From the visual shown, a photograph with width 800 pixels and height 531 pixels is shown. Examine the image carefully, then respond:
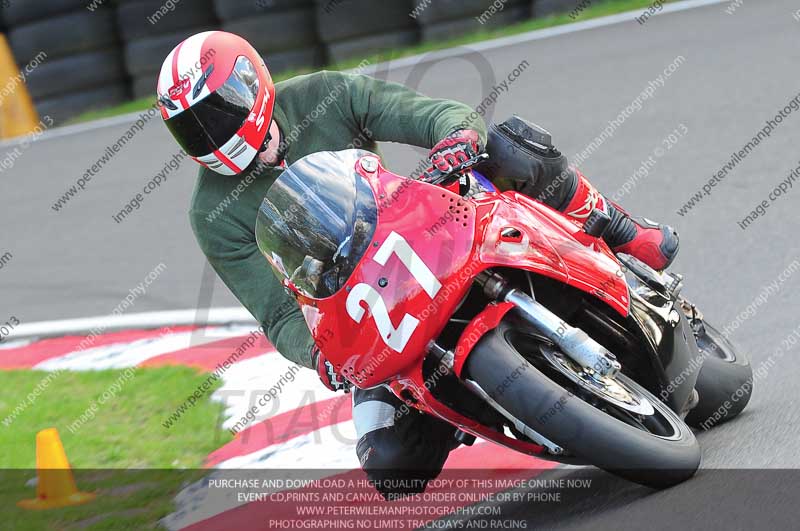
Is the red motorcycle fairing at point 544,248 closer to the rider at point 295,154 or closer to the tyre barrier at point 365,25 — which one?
the rider at point 295,154

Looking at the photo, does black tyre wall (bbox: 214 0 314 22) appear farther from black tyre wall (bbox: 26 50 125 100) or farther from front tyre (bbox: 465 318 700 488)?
front tyre (bbox: 465 318 700 488)

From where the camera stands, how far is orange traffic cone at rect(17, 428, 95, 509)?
470cm

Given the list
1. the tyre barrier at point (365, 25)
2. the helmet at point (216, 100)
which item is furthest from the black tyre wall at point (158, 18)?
the helmet at point (216, 100)

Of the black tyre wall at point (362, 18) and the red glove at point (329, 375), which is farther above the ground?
the red glove at point (329, 375)

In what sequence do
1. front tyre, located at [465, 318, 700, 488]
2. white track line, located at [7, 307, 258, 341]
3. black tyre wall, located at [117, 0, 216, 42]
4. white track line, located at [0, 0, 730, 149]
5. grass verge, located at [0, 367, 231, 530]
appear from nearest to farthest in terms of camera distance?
front tyre, located at [465, 318, 700, 488]
grass verge, located at [0, 367, 231, 530]
white track line, located at [7, 307, 258, 341]
white track line, located at [0, 0, 730, 149]
black tyre wall, located at [117, 0, 216, 42]

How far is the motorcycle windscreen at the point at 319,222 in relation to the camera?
306cm

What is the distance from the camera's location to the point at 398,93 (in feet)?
13.7

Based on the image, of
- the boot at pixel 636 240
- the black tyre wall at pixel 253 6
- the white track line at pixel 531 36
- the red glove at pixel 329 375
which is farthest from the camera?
the black tyre wall at pixel 253 6

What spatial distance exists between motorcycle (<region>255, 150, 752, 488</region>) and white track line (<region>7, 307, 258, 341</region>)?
10.7 ft

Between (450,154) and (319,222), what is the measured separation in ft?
1.65

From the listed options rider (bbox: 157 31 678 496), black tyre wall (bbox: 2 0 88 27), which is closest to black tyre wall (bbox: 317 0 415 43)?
black tyre wall (bbox: 2 0 88 27)

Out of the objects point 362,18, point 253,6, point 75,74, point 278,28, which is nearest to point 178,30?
point 253,6

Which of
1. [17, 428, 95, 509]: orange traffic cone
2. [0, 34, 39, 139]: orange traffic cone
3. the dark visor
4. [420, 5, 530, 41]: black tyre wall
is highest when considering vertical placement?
the dark visor

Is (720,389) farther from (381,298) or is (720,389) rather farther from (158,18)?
(158,18)
